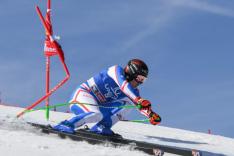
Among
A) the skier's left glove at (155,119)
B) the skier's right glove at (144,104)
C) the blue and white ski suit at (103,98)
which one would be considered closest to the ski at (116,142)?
the blue and white ski suit at (103,98)

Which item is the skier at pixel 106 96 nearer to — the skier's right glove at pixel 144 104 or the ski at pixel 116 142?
the ski at pixel 116 142

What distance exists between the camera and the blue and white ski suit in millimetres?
8406

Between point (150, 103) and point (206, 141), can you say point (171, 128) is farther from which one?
point (150, 103)

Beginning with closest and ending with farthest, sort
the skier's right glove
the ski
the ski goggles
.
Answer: the ski
the skier's right glove
the ski goggles

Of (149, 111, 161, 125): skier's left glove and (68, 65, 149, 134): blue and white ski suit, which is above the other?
(68, 65, 149, 134): blue and white ski suit

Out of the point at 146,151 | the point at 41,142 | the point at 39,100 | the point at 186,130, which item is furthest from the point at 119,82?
the point at 186,130

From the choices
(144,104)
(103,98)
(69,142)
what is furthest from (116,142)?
(69,142)

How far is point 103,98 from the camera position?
873 centimetres

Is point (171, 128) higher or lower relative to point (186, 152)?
higher

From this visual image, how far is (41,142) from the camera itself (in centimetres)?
662

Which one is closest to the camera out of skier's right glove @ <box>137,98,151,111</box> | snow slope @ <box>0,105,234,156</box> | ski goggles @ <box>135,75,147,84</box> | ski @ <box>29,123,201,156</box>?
snow slope @ <box>0,105,234,156</box>

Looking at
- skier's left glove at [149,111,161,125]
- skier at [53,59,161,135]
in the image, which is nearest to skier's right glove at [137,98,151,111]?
skier's left glove at [149,111,161,125]

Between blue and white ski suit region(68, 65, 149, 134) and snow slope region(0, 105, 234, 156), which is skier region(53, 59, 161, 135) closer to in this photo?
blue and white ski suit region(68, 65, 149, 134)

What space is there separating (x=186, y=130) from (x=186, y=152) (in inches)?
231
